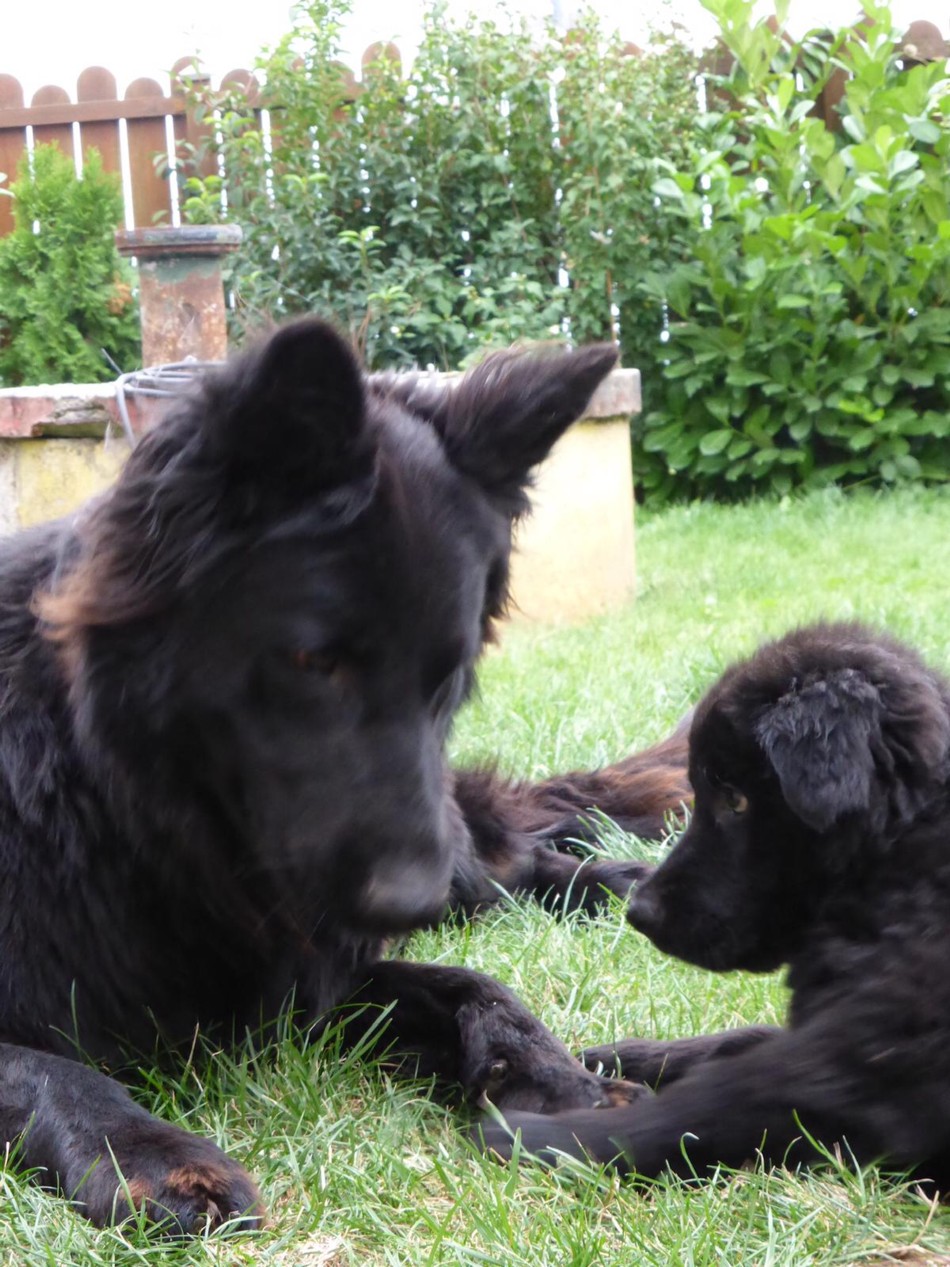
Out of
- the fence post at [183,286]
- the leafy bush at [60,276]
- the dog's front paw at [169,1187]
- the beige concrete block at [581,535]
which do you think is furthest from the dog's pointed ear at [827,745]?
the leafy bush at [60,276]

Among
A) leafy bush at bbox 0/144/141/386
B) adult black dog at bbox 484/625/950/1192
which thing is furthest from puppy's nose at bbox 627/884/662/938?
leafy bush at bbox 0/144/141/386

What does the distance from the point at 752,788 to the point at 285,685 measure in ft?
2.41

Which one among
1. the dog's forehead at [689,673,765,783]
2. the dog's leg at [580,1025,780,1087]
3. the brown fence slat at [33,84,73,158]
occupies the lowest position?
the dog's leg at [580,1025,780,1087]

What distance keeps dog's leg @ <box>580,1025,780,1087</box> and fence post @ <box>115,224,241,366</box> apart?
3405 millimetres

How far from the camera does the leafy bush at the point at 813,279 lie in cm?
761

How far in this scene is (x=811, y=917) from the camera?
2.11 m

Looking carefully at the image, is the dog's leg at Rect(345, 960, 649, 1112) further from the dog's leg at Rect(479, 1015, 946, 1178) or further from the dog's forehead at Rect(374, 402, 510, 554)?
the dog's forehead at Rect(374, 402, 510, 554)

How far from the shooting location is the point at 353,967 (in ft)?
7.63

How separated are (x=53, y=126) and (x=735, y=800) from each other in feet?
27.2

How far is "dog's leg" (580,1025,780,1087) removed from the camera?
6.95ft

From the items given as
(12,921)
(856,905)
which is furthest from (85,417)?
(856,905)

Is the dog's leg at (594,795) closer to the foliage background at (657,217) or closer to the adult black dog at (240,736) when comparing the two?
the adult black dog at (240,736)

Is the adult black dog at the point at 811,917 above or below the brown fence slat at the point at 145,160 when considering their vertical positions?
below

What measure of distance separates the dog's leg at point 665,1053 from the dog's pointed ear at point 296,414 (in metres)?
0.97
